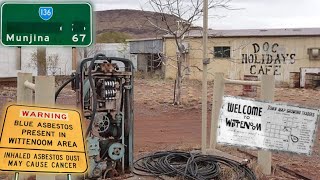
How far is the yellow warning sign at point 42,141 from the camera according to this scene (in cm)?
369

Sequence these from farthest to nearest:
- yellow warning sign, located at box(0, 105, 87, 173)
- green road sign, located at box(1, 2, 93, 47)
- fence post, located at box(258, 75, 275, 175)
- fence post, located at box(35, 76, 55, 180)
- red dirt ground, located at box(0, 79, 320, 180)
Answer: red dirt ground, located at box(0, 79, 320, 180)
fence post, located at box(258, 75, 275, 175)
fence post, located at box(35, 76, 55, 180)
yellow warning sign, located at box(0, 105, 87, 173)
green road sign, located at box(1, 2, 93, 47)

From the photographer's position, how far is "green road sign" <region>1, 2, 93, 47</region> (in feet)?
11.3

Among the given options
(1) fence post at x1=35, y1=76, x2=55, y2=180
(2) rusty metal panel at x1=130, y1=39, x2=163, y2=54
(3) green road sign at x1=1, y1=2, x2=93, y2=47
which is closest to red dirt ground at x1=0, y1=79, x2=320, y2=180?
(1) fence post at x1=35, y1=76, x2=55, y2=180

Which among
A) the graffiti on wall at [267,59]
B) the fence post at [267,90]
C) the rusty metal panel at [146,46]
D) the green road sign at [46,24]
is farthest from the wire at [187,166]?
the rusty metal panel at [146,46]

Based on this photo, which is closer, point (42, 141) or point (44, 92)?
point (42, 141)

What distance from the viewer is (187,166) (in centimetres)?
579

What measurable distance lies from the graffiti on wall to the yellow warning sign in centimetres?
2585

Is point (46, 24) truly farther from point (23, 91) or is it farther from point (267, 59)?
point (267, 59)

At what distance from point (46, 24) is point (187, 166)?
2.93m

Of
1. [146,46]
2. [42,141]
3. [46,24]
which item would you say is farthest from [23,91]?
[146,46]

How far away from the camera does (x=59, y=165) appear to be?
12.4 feet

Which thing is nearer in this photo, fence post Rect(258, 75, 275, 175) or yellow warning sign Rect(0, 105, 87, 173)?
yellow warning sign Rect(0, 105, 87, 173)

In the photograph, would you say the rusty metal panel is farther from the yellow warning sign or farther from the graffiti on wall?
the yellow warning sign

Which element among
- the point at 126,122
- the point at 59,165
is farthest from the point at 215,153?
the point at 59,165
